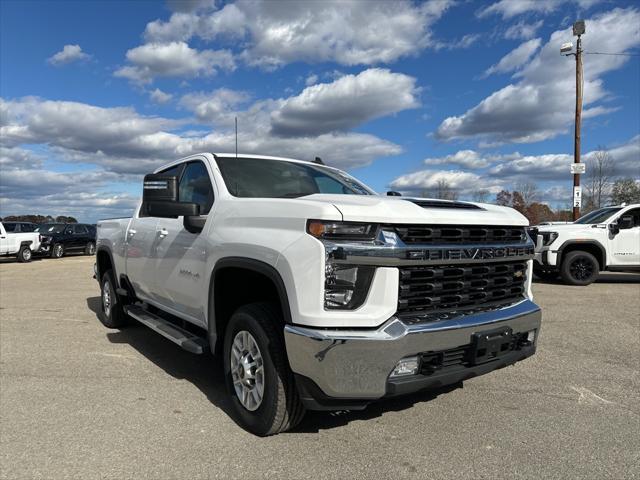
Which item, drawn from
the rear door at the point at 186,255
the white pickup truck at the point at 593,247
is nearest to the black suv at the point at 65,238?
the white pickup truck at the point at 593,247

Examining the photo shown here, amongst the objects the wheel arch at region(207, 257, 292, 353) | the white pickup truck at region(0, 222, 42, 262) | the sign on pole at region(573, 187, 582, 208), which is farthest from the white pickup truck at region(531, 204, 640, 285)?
the white pickup truck at region(0, 222, 42, 262)

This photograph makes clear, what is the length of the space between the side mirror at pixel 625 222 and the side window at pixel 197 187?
32.5ft

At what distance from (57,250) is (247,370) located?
22651mm

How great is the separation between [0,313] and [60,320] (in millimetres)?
1434

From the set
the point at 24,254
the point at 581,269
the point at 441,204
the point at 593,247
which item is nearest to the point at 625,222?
the point at 593,247

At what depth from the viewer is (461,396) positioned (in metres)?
3.98

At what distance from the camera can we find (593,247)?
11008 mm

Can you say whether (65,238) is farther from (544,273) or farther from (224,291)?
(224,291)

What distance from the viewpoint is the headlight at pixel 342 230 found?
9.21 ft

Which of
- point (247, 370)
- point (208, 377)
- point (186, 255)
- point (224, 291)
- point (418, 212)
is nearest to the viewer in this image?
point (418, 212)

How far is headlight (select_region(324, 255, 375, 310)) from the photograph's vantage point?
2.78 metres

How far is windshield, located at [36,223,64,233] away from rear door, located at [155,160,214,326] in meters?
20.6

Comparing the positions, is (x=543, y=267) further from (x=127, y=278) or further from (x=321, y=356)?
(x=321, y=356)

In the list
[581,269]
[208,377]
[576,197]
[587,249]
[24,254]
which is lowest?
[208,377]
